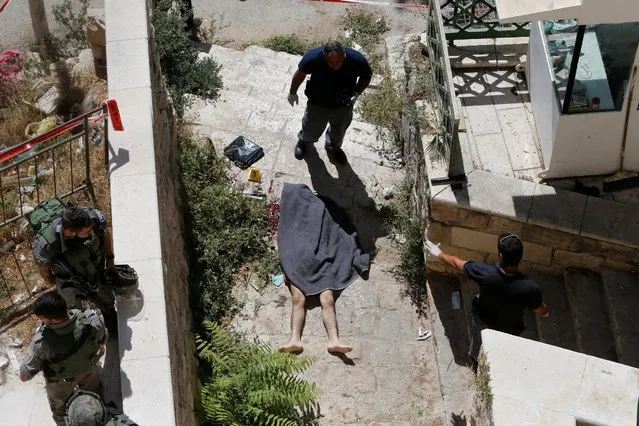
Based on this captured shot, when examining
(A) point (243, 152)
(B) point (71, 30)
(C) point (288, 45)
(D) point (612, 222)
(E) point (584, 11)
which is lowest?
(D) point (612, 222)

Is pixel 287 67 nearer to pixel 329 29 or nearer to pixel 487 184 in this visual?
pixel 329 29

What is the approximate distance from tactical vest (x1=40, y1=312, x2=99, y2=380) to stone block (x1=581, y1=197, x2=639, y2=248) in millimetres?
4274

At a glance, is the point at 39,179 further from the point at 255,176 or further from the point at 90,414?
the point at 90,414

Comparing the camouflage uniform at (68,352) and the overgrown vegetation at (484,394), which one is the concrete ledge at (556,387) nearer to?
the overgrown vegetation at (484,394)

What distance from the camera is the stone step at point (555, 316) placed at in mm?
7641

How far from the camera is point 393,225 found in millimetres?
8891

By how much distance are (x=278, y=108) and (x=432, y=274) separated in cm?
288

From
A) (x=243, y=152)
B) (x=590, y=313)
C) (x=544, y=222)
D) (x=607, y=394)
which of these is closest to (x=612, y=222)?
(x=544, y=222)

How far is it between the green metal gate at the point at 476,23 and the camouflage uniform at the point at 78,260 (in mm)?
4408

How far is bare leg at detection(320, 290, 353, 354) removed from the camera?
26.1 ft

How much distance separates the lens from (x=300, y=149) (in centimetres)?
938

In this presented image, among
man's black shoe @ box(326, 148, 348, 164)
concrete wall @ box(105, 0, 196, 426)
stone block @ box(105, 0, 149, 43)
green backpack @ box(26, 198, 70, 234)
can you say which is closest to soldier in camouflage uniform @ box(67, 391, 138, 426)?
concrete wall @ box(105, 0, 196, 426)

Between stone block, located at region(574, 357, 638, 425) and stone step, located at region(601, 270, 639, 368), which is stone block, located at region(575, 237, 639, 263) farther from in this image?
stone block, located at region(574, 357, 638, 425)

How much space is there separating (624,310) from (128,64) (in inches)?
190
